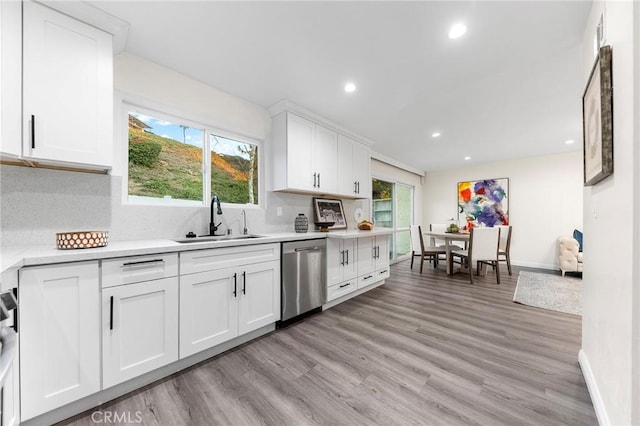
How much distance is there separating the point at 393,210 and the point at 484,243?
2119 mm

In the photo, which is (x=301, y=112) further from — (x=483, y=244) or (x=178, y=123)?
(x=483, y=244)

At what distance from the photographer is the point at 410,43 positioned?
188 centimetres

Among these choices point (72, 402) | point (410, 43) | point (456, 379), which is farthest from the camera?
point (410, 43)

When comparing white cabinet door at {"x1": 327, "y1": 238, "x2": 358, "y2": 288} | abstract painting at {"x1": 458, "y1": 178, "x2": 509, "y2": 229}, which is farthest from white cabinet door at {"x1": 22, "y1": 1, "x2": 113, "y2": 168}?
abstract painting at {"x1": 458, "y1": 178, "x2": 509, "y2": 229}

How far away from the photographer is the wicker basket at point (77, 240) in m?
Result: 1.46

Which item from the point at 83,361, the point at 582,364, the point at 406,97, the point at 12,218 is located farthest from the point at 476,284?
the point at 12,218

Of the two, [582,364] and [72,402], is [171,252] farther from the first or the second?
[582,364]

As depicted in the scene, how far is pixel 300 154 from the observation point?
303 cm

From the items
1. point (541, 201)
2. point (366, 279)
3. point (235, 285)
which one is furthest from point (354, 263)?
point (541, 201)

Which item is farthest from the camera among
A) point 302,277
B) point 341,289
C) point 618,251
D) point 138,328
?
point 341,289

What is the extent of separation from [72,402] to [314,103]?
3.16 m

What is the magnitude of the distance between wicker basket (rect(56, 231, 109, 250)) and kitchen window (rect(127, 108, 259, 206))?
2.02ft

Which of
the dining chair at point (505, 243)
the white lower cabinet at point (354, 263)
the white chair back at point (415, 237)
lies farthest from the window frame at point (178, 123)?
the dining chair at point (505, 243)

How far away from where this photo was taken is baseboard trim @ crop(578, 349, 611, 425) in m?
1.24
